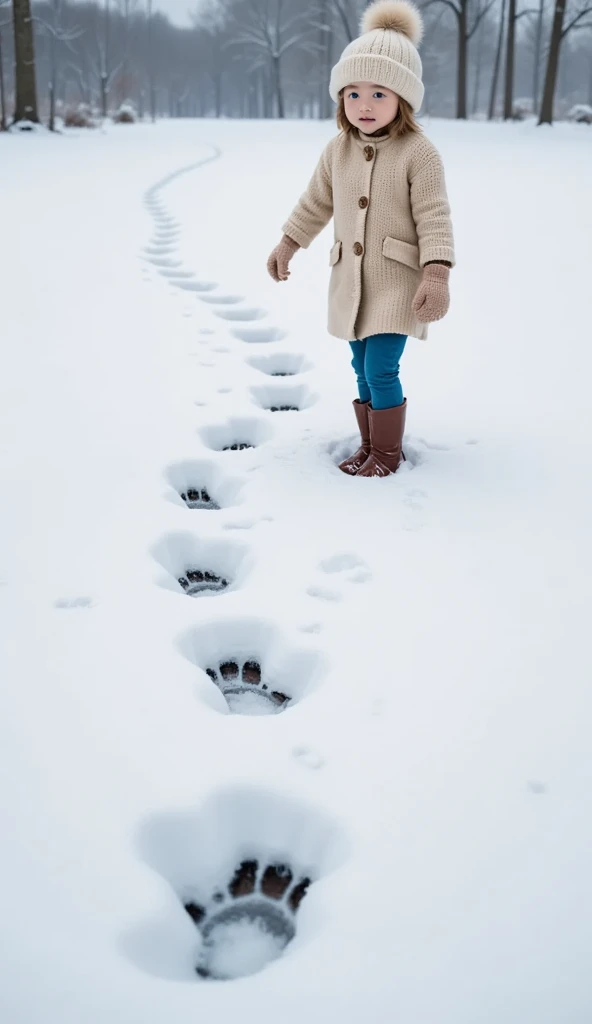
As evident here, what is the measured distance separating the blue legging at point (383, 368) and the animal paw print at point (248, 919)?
1499mm

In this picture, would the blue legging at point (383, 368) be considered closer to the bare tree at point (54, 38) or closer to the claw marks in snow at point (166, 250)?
the claw marks in snow at point (166, 250)

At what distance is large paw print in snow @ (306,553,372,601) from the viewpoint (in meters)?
1.82

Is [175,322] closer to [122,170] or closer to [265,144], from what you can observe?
[122,170]

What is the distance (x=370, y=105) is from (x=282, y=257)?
1.77ft

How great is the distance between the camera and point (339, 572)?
6.25 feet

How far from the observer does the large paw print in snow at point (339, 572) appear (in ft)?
5.96

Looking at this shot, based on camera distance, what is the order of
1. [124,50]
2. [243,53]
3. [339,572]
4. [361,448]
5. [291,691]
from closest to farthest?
[291,691]
[339,572]
[361,448]
[124,50]
[243,53]

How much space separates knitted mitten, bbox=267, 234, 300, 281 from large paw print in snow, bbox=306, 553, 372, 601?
3.41ft

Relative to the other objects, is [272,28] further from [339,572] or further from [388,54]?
[339,572]

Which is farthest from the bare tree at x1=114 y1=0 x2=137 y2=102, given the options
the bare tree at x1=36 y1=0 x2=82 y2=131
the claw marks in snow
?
the claw marks in snow

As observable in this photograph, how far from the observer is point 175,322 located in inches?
157

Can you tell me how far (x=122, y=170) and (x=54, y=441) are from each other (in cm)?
867

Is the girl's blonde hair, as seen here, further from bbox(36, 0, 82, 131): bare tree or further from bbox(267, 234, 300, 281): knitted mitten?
bbox(36, 0, 82, 131): bare tree

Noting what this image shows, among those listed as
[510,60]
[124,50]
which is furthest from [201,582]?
[124,50]
